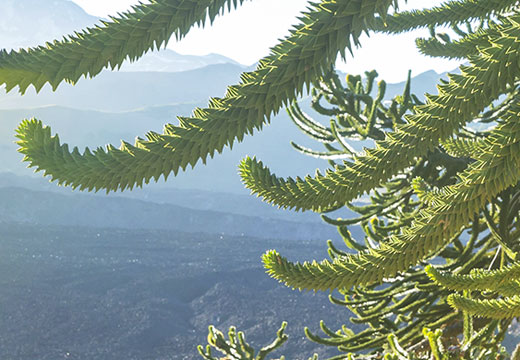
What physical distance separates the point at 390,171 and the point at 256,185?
0.72 ft

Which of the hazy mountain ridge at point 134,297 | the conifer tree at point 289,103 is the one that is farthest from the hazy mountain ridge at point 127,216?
the conifer tree at point 289,103

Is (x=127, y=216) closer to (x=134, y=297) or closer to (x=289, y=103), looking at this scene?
(x=134, y=297)

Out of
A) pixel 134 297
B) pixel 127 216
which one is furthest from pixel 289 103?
pixel 127 216

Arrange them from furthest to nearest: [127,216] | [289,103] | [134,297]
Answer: [127,216], [134,297], [289,103]

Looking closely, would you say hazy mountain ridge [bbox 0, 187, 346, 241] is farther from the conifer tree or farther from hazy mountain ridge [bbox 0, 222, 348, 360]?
the conifer tree

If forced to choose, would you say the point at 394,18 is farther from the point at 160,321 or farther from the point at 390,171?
the point at 160,321

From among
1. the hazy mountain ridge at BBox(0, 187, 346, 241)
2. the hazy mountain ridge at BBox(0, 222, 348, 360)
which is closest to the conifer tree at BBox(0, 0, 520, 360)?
the hazy mountain ridge at BBox(0, 222, 348, 360)

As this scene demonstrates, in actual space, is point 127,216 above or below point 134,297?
above

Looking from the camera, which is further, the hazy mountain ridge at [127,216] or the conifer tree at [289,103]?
the hazy mountain ridge at [127,216]

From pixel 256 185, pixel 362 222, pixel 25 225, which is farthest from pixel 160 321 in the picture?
pixel 256 185

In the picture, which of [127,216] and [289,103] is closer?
[289,103]

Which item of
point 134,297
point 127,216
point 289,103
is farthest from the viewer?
point 127,216

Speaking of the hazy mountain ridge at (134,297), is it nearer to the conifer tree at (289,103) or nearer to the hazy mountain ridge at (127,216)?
the hazy mountain ridge at (127,216)

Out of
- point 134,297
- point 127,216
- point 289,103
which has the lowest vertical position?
point 134,297
